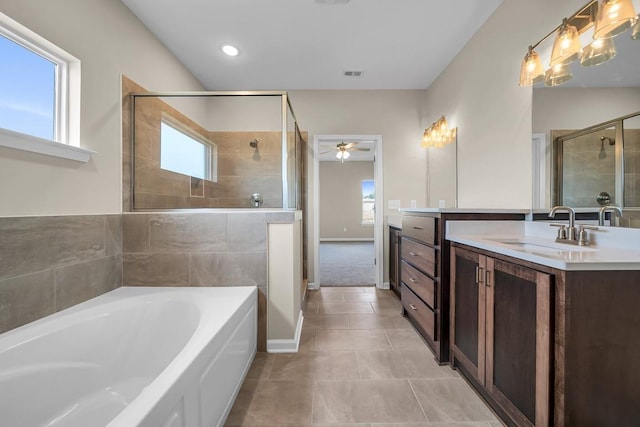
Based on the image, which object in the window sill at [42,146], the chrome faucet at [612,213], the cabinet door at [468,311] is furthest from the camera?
the cabinet door at [468,311]

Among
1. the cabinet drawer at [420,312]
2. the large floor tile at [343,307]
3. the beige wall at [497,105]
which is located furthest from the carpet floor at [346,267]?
the beige wall at [497,105]

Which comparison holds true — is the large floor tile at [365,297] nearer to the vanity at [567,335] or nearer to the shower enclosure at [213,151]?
the shower enclosure at [213,151]

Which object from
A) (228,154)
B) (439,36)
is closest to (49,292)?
(228,154)

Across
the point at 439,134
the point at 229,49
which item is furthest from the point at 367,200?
the point at 229,49

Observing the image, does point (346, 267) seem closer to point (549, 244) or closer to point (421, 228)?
point (421, 228)

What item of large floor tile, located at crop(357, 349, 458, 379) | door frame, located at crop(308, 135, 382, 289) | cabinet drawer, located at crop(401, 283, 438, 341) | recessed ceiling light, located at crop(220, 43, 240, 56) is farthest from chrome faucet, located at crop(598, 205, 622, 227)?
recessed ceiling light, located at crop(220, 43, 240, 56)

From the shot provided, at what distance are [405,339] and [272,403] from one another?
1.18m

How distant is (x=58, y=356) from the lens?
3.89 ft

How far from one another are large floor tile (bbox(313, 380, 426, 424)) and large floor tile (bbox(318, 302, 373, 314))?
1086 millimetres

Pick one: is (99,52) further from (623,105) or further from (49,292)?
(623,105)

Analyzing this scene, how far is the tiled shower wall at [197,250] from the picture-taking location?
6.31ft

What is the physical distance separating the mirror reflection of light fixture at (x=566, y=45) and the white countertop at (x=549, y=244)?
3.11ft

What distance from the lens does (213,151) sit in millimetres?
3090

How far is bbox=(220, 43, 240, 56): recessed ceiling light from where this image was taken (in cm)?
252
